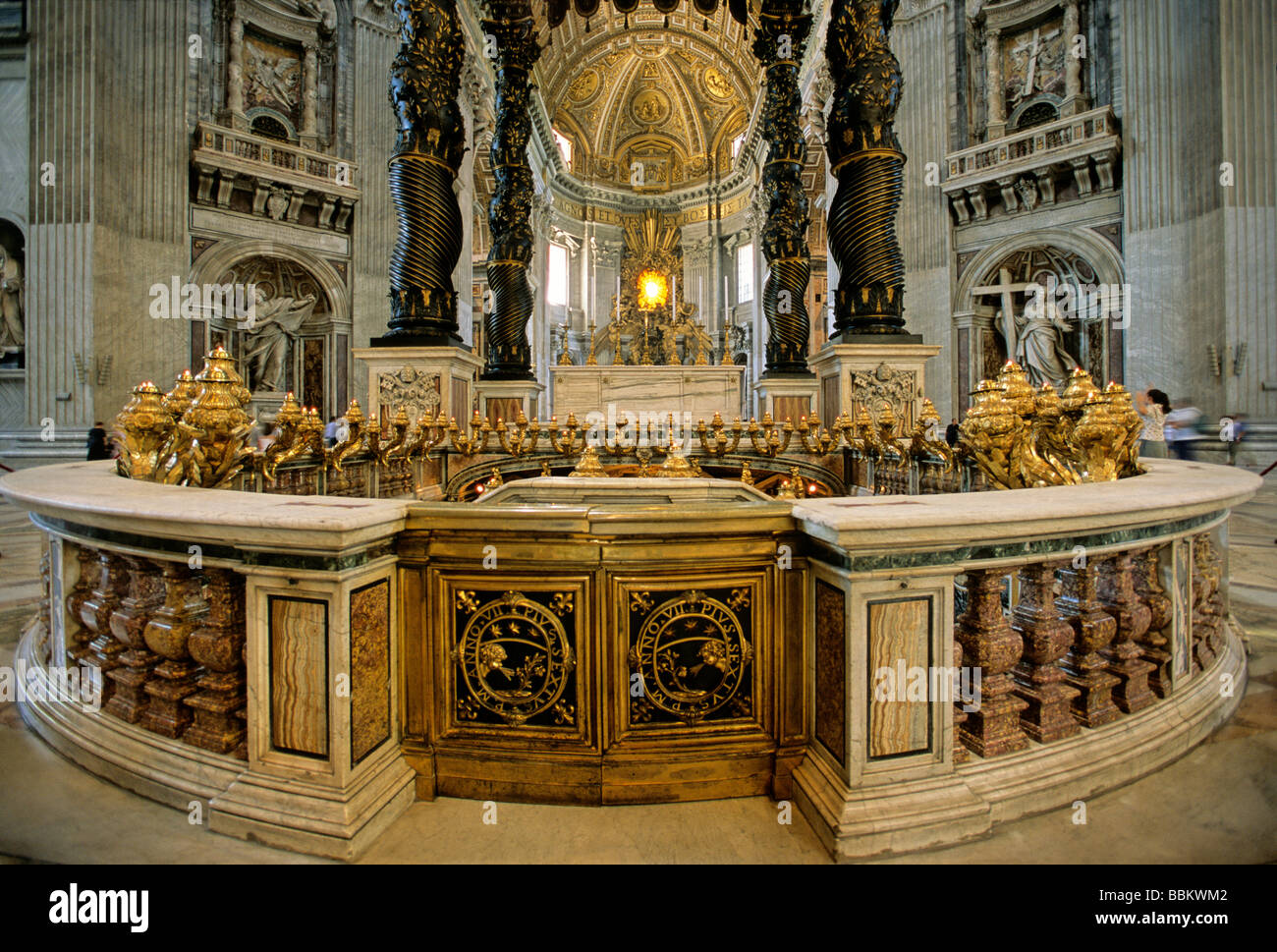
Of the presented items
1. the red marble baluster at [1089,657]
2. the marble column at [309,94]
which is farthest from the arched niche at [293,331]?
the red marble baluster at [1089,657]

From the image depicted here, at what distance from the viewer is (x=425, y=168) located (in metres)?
5.97

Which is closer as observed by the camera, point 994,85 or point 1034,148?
point 1034,148

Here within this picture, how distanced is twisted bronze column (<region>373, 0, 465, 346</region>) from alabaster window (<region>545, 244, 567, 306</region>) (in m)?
17.7

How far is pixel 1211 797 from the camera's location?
64.5 inches

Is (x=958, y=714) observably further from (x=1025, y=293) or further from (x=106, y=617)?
(x=1025, y=293)

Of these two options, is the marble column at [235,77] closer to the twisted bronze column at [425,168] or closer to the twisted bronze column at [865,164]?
the twisted bronze column at [425,168]

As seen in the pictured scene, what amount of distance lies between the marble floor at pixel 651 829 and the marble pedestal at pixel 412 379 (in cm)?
465

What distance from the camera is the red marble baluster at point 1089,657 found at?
5.97 ft

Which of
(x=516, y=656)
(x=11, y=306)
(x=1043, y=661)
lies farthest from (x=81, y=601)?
(x=11, y=306)

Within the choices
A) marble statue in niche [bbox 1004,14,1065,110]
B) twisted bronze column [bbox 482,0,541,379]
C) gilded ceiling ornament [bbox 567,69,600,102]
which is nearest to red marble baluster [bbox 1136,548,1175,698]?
twisted bronze column [bbox 482,0,541,379]

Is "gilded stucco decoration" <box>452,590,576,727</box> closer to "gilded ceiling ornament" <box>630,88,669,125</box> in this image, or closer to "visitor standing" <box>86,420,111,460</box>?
"visitor standing" <box>86,420,111,460</box>

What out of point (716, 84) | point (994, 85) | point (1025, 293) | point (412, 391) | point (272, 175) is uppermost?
point (716, 84)

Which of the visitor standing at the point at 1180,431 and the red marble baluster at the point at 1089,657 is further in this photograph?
the visitor standing at the point at 1180,431

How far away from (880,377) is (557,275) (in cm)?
2048
